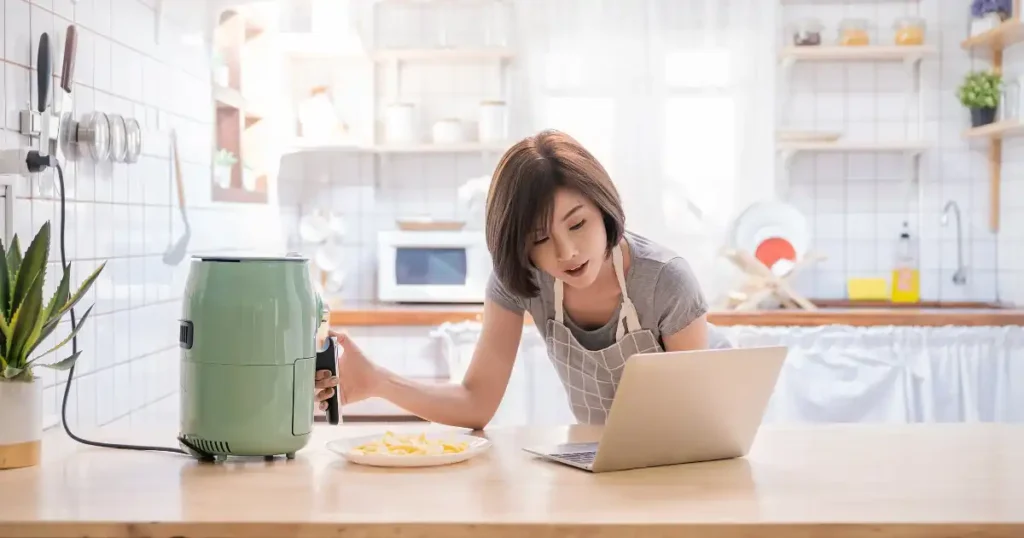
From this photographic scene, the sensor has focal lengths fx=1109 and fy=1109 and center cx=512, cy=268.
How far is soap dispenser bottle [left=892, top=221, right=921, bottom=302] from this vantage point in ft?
13.7

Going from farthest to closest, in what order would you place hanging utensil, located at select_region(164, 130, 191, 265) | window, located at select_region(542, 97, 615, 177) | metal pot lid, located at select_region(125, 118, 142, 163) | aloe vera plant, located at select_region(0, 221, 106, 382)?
window, located at select_region(542, 97, 615, 177)
hanging utensil, located at select_region(164, 130, 191, 265)
metal pot lid, located at select_region(125, 118, 142, 163)
aloe vera plant, located at select_region(0, 221, 106, 382)

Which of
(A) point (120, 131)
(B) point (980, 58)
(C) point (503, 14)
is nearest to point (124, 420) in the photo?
(A) point (120, 131)

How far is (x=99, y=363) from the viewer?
2.33 meters

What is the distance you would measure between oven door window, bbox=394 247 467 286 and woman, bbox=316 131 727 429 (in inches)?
→ 71.4

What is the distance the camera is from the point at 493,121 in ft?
13.6

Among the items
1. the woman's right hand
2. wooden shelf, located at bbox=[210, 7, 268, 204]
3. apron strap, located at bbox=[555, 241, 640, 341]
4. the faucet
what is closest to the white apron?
apron strap, located at bbox=[555, 241, 640, 341]

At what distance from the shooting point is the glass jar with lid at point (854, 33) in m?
4.14

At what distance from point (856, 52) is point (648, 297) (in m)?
2.45

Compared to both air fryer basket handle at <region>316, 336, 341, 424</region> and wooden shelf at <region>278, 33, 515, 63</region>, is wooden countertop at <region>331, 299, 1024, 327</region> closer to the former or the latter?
wooden shelf at <region>278, 33, 515, 63</region>

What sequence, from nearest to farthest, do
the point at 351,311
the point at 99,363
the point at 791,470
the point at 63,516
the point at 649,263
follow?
the point at 63,516
the point at 791,470
the point at 649,263
the point at 99,363
the point at 351,311

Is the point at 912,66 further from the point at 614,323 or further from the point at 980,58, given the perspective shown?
the point at 614,323

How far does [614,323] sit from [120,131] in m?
1.12

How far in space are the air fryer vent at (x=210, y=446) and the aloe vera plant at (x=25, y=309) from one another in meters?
0.21

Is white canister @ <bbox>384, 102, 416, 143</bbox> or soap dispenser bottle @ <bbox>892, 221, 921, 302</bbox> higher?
white canister @ <bbox>384, 102, 416, 143</bbox>
